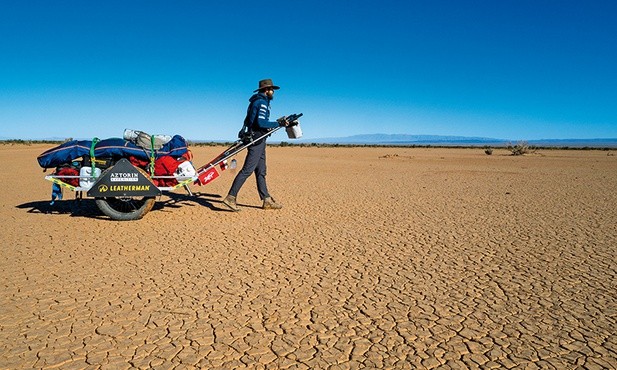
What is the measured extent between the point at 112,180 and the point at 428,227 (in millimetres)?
4972

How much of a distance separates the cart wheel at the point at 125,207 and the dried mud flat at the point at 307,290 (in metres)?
0.16

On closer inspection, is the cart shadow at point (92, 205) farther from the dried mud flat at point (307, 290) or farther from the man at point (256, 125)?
the man at point (256, 125)

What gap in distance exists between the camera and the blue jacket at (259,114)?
6.96 meters

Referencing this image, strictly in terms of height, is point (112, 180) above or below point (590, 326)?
above

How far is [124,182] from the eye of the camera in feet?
19.7

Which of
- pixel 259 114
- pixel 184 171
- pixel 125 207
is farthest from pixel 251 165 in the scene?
pixel 125 207

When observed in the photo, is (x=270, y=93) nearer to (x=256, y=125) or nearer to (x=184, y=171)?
(x=256, y=125)

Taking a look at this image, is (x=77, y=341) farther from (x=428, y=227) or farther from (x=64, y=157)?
(x=428, y=227)

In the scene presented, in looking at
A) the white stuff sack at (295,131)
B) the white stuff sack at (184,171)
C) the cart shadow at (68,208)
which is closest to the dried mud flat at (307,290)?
the cart shadow at (68,208)

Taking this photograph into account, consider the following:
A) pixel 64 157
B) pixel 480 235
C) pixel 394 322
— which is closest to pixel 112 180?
pixel 64 157

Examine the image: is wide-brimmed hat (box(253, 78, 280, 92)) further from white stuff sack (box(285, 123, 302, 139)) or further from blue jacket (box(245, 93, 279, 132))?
white stuff sack (box(285, 123, 302, 139))

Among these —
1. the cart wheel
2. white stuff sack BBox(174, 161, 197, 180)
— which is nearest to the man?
white stuff sack BBox(174, 161, 197, 180)

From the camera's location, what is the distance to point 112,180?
5.96m

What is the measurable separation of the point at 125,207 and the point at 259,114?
2.82 metres
